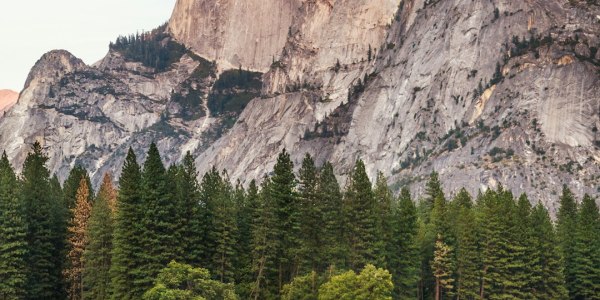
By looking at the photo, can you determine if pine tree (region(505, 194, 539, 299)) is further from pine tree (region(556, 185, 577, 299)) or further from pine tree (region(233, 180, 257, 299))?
pine tree (region(233, 180, 257, 299))

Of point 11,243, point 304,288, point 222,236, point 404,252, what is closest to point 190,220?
point 222,236

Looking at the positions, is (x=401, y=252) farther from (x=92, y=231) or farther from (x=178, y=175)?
(x=92, y=231)

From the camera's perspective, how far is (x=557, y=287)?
278 feet

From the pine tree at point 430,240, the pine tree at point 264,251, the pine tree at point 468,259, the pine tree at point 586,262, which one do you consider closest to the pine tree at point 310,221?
the pine tree at point 264,251

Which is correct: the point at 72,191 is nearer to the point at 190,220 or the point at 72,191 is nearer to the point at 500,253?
the point at 190,220

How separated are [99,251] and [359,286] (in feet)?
93.5

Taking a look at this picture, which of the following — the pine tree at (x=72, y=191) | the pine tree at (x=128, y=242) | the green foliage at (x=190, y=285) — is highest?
the pine tree at (x=72, y=191)

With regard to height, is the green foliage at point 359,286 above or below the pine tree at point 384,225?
below

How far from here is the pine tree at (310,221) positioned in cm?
6975

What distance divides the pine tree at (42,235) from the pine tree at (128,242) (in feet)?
39.5

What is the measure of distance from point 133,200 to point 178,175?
651 centimetres

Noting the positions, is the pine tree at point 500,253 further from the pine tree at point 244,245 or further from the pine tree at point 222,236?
the pine tree at point 222,236

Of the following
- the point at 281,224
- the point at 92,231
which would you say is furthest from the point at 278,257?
the point at 92,231

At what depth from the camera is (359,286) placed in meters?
58.9
